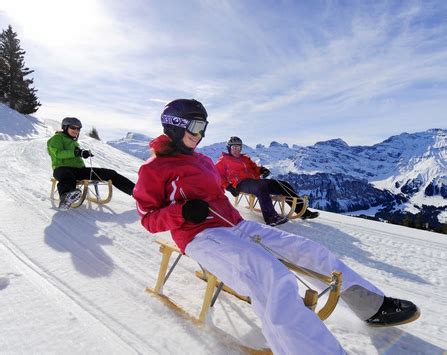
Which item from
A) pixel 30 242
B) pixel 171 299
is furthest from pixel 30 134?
pixel 171 299

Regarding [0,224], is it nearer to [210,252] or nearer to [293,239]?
[210,252]

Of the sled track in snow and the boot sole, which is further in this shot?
the boot sole

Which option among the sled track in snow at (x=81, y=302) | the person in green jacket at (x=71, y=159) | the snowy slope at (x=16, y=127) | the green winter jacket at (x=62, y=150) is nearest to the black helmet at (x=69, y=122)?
the person in green jacket at (x=71, y=159)

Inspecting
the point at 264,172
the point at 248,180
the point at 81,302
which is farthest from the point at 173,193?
the point at 264,172

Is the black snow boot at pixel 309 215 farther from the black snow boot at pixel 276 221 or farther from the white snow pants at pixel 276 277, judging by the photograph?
the white snow pants at pixel 276 277

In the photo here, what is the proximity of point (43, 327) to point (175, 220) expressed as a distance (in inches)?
44.8

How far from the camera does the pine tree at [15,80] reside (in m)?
37.3

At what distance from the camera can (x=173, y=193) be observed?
293 centimetres

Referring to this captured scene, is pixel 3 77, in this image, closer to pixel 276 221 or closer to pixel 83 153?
pixel 83 153

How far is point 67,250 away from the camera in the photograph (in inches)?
152

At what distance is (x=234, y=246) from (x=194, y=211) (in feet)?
1.32

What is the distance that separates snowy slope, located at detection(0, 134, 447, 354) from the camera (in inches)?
92.3

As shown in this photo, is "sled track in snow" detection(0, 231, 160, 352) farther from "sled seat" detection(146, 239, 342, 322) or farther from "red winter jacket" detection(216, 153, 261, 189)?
"red winter jacket" detection(216, 153, 261, 189)

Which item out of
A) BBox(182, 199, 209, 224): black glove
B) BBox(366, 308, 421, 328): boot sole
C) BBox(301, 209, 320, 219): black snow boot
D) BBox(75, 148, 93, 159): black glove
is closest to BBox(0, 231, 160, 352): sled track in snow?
BBox(182, 199, 209, 224): black glove
